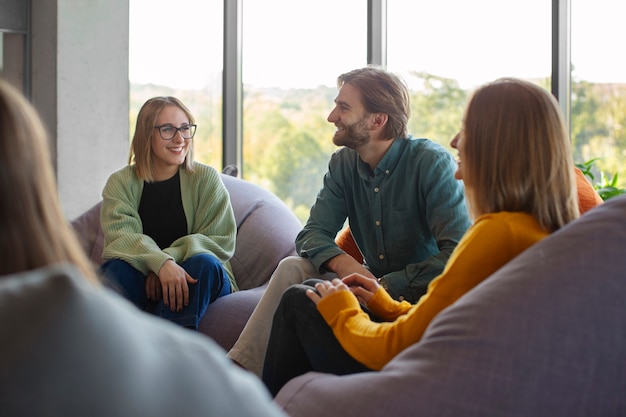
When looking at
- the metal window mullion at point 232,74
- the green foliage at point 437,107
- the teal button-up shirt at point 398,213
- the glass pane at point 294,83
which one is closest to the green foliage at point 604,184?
the teal button-up shirt at point 398,213

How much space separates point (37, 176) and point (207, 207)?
268 centimetres

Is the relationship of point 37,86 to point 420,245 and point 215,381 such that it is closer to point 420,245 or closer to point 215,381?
point 420,245

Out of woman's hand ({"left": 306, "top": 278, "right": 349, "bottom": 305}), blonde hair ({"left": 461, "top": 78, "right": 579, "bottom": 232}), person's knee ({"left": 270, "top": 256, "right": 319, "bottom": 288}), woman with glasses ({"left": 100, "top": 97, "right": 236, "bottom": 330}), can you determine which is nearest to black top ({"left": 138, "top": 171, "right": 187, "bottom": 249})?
woman with glasses ({"left": 100, "top": 97, "right": 236, "bottom": 330})

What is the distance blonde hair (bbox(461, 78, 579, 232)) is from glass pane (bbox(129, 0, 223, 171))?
395cm

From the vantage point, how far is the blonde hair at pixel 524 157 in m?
1.75

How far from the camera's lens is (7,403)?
627 millimetres

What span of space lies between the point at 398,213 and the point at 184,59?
3009 millimetres

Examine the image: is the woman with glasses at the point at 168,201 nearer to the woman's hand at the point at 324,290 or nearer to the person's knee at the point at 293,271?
the person's knee at the point at 293,271

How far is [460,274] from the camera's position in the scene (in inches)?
68.3

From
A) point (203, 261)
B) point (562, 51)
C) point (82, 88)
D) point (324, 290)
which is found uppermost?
point (562, 51)

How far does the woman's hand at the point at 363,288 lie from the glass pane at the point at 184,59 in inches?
134

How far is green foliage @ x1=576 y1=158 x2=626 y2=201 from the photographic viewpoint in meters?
3.23

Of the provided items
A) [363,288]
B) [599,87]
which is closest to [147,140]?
[363,288]

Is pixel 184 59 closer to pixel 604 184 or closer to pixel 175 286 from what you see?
pixel 175 286
